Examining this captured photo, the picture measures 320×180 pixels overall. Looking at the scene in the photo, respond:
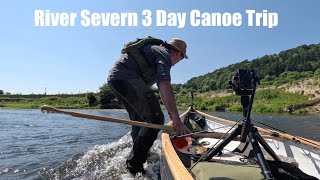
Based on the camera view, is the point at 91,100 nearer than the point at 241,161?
No

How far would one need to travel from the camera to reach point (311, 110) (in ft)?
198

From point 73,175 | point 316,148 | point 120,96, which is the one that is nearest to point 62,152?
point 73,175

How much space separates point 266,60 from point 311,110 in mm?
114578

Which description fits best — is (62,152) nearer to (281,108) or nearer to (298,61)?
(281,108)

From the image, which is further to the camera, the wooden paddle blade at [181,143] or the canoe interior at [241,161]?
the wooden paddle blade at [181,143]

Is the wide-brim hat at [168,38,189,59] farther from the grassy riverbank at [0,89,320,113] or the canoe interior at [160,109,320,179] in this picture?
the grassy riverbank at [0,89,320,113]

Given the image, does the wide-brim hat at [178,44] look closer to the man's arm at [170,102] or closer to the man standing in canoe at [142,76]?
the man standing in canoe at [142,76]

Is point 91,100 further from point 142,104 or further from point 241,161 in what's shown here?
point 241,161

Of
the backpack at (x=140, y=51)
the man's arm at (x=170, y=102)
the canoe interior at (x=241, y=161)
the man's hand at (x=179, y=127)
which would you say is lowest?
the canoe interior at (x=241, y=161)

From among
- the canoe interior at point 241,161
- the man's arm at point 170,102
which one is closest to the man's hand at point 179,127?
the man's arm at point 170,102

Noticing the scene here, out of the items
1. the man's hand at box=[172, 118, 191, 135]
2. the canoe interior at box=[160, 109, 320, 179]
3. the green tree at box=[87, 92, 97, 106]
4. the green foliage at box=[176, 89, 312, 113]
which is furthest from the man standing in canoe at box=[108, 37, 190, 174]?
the green tree at box=[87, 92, 97, 106]

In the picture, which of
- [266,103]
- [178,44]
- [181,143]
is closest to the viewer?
[181,143]

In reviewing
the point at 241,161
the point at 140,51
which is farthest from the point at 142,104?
the point at 241,161

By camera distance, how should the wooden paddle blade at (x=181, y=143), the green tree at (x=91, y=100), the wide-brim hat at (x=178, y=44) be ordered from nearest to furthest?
the wooden paddle blade at (x=181, y=143) < the wide-brim hat at (x=178, y=44) < the green tree at (x=91, y=100)
